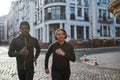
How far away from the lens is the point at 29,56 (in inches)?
215

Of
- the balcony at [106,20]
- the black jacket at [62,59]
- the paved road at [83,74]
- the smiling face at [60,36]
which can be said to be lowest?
the paved road at [83,74]

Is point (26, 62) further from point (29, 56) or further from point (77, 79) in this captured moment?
point (77, 79)

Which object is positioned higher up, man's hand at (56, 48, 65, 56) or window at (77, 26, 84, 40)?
window at (77, 26, 84, 40)

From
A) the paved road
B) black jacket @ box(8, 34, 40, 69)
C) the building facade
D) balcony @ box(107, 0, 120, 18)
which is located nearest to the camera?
black jacket @ box(8, 34, 40, 69)

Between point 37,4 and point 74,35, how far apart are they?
41.8ft

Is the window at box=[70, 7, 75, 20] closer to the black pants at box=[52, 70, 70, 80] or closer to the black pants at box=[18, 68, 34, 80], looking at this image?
the black pants at box=[18, 68, 34, 80]

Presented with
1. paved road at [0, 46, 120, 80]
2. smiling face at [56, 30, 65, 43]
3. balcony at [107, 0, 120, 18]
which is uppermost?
balcony at [107, 0, 120, 18]

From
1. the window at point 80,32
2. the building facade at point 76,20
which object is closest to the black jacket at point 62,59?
the building facade at point 76,20

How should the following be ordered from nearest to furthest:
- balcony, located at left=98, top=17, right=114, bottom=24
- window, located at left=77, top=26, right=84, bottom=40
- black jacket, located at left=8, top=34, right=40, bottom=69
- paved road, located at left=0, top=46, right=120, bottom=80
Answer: black jacket, located at left=8, top=34, right=40, bottom=69 → paved road, located at left=0, top=46, right=120, bottom=80 → window, located at left=77, top=26, right=84, bottom=40 → balcony, located at left=98, top=17, right=114, bottom=24

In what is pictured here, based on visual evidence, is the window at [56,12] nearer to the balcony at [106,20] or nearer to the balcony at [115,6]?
the balcony at [106,20]

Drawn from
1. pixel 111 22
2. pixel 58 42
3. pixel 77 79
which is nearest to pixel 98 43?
pixel 111 22

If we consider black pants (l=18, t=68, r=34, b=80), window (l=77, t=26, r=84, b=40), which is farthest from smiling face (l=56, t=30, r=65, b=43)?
window (l=77, t=26, r=84, b=40)

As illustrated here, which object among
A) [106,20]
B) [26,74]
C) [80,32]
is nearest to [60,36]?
[26,74]

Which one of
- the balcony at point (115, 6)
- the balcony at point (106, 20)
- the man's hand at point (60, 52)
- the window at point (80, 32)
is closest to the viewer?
the man's hand at point (60, 52)
